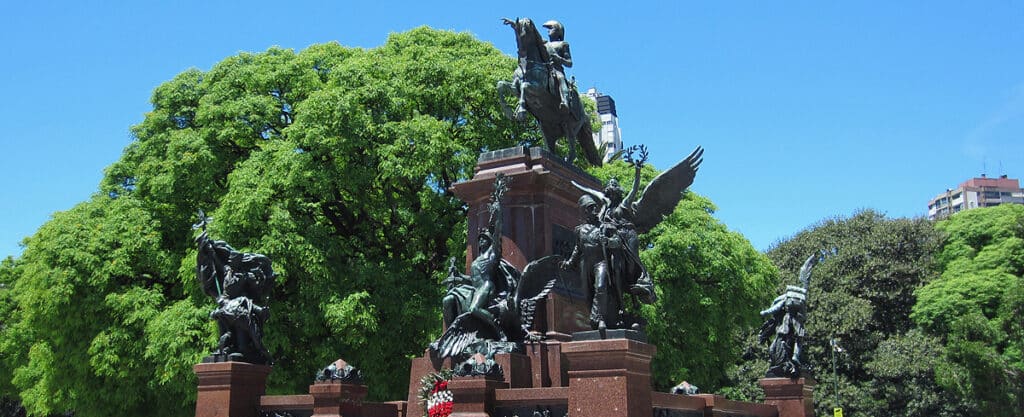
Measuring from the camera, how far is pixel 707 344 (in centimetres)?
2686

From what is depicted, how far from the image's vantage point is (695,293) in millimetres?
25938

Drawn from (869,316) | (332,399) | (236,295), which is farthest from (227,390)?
(869,316)

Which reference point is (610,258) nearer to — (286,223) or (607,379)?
(607,379)

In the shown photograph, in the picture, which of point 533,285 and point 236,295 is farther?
point 236,295

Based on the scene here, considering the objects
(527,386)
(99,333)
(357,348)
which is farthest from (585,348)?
(99,333)

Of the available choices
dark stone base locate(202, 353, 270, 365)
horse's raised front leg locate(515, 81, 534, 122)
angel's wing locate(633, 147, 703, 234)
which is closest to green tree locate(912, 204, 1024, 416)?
angel's wing locate(633, 147, 703, 234)

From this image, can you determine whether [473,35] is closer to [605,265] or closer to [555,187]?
[555,187]

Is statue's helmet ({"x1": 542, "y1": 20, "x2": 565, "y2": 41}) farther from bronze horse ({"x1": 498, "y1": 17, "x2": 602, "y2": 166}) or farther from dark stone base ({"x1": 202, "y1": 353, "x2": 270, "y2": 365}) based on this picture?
dark stone base ({"x1": 202, "y1": 353, "x2": 270, "y2": 365})

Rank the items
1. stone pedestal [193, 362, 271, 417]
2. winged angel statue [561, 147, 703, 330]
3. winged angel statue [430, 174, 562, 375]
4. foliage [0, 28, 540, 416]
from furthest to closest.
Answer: foliage [0, 28, 540, 416] < stone pedestal [193, 362, 271, 417] < winged angel statue [430, 174, 562, 375] < winged angel statue [561, 147, 703, 330]

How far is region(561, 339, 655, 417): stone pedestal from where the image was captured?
10.1 m

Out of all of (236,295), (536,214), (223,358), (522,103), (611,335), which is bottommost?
(611,335)

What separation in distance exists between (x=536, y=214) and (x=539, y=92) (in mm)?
2284

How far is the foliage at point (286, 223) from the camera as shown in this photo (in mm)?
22062

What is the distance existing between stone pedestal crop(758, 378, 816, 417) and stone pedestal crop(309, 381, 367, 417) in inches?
303
